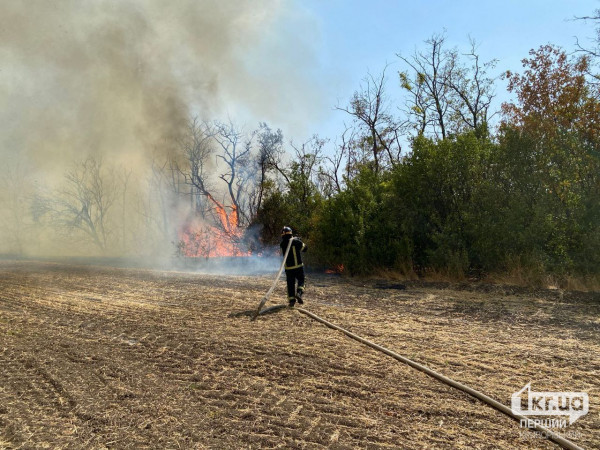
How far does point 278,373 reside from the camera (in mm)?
4875

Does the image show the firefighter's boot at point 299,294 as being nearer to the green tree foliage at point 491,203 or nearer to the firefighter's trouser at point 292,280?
the firefighter's trouser at point 292,280

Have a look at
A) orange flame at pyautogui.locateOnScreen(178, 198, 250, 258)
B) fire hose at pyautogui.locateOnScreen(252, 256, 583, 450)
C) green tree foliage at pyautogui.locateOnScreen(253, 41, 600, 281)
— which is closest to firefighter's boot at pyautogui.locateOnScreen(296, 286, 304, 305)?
fire hose at pyautogui.locateOnScreen(252, 256, 583, 450)

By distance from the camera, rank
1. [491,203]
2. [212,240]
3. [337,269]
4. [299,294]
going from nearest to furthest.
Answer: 1. [299,294]
2. [491,203]
3. [337,269]
4. [212,240]

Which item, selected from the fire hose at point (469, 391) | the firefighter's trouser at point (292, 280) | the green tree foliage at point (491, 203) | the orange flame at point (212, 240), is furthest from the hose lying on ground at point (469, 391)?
the orange flame at point (212, 240)

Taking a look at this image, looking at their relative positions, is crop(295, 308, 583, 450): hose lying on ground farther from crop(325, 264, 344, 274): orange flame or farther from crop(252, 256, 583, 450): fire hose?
crop(325, 264, 344, 274): orange flame

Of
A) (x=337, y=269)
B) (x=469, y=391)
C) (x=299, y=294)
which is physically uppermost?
(x=337, y=269)

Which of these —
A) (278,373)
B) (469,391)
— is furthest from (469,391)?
(278,373)

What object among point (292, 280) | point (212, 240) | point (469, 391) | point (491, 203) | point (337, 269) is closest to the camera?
point (469, 391)

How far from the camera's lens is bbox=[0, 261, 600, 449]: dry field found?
→ 349cm

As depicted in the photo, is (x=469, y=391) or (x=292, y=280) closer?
(x=469, y=391)

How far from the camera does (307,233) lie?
71.7ft

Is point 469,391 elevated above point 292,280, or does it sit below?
below

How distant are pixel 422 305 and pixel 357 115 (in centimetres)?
2141

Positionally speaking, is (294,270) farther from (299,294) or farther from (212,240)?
(212,240)
